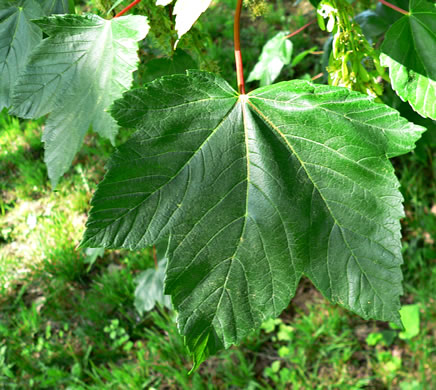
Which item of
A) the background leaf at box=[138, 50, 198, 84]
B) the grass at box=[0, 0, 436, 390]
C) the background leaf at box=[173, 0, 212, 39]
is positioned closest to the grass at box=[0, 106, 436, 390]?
the grass at box=[0, 0, 436, 390]

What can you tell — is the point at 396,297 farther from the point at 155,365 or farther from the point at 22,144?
the point at 22,144

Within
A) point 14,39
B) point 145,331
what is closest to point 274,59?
point 14,39

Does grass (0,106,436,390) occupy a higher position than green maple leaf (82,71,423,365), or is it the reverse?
green maple leaf (82,71,423,365)

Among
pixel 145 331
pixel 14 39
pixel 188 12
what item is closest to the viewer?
pixel 188 12

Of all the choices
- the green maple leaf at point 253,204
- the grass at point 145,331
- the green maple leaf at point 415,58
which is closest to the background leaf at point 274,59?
the grass at point 145,331

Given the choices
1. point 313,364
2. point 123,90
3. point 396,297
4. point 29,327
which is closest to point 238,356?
point 313,364

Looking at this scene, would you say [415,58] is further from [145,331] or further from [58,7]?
[145,331]

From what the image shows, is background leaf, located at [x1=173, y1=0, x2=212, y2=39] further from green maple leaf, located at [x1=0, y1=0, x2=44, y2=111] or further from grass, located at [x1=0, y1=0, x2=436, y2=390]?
grass, located at [x1=0, y1=0, x2=436, y2=390]
